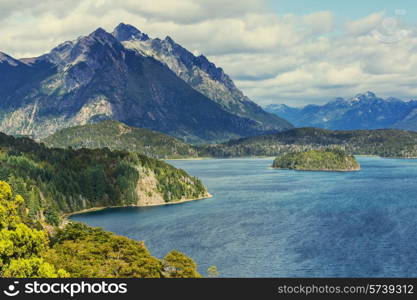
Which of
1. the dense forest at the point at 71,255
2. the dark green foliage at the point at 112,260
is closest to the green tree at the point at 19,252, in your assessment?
the dense forest at the point at 71,255

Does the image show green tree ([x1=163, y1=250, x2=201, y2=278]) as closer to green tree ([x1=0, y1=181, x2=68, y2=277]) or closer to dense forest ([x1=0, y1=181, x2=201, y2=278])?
dense forest ([x1=0, y1=181, x2=201, y2=278])

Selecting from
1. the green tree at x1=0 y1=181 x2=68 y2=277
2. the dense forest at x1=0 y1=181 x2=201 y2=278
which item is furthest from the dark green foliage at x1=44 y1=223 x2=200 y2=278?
the green tree at x1=0 y1=181 x2=68 y2=277

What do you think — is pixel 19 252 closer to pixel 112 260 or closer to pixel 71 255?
pixel 71 255

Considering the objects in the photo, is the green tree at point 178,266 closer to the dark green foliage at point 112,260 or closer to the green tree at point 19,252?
the dark green foliage at point 112,260

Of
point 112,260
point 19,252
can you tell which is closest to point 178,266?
point 112,260

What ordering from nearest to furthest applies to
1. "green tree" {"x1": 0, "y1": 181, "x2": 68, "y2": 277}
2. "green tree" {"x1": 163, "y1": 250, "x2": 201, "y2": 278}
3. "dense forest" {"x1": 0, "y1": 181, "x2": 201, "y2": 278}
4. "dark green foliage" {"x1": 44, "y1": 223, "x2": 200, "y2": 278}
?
"green tree" {"x1": 0, "y1": 181, "x2": 68, "y2": 277} → "dense forest" {"x1": 0, "y1": 181, "x2": 201, "y2": 278} → "dark green foliage" {"x1": 44, "y1": 223, "x2": 200, "y2": 278} → "green tree" {"x1": 163, "y1": 250, "x2": 201, "y2": 278}

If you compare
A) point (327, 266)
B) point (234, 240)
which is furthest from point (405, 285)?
point (234, 240)

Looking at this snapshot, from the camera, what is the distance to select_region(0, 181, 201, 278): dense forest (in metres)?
75.4

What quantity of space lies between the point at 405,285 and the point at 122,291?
79.5ft

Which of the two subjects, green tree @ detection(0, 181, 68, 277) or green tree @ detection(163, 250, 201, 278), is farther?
green tree @ detection(163, 250, 201, 278)

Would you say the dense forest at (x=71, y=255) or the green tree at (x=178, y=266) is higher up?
the dense forest at (x=71, y=255)

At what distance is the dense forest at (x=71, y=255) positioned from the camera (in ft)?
247

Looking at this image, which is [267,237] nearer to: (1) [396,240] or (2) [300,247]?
(2) [300,247]

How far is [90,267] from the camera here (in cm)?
9794
